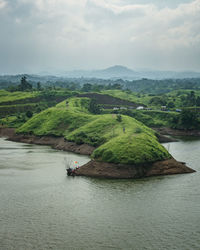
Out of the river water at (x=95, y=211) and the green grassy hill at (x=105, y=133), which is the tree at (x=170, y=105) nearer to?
the green grassy hill at (x=105, y=133)

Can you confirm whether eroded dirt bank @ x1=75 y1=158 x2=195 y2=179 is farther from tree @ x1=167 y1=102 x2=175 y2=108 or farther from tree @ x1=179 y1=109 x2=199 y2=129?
tree @ x1=167 y1=102 x2=175 y2=108

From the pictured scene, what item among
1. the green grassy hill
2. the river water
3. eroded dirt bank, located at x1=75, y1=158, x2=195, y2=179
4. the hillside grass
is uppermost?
the hillside grass

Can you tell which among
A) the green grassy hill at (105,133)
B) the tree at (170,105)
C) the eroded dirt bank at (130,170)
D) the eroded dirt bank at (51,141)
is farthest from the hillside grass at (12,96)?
the eroded dirt bank at (130,170)

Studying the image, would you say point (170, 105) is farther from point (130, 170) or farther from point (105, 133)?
point (130, 170)

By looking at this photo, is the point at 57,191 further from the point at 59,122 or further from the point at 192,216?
the point at 59,122

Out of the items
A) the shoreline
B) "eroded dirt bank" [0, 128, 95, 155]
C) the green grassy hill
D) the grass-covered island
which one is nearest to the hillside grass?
the green grassy hill

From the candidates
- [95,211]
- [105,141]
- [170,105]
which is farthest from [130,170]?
[170,105]

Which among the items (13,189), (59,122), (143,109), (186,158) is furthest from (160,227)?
A: (143,109)
